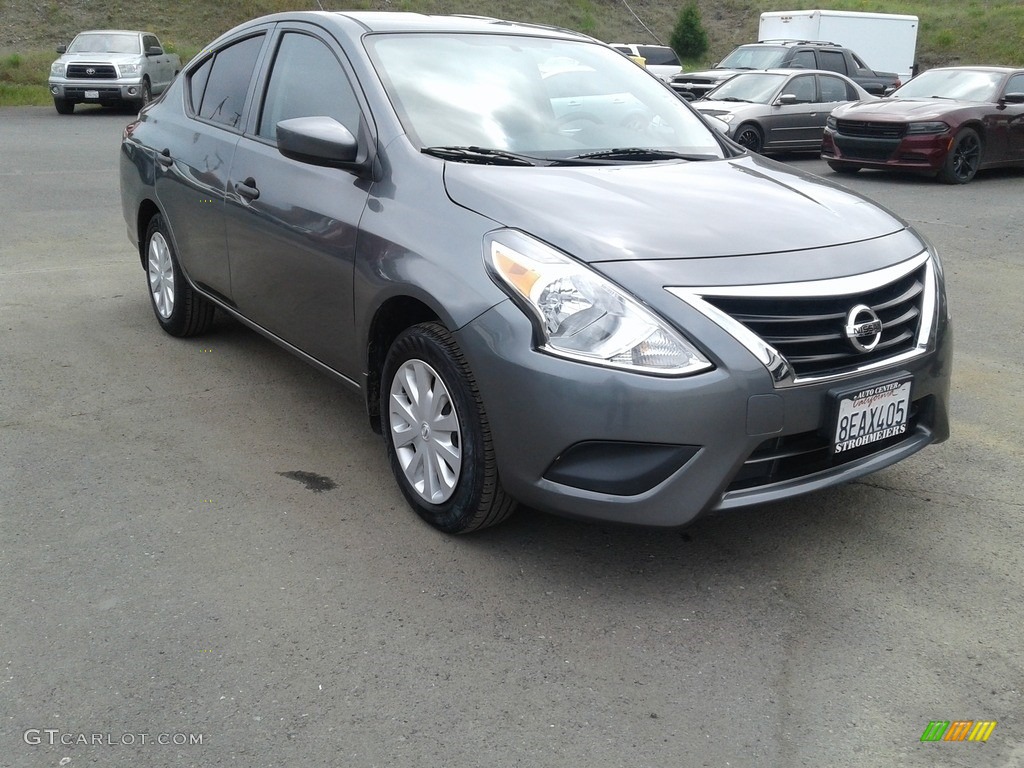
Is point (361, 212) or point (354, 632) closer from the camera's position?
point (354, 632)

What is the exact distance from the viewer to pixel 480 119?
13.2 ft

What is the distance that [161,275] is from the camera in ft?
19.2

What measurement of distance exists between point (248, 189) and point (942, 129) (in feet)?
35.3

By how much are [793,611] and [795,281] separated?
3.27 ft

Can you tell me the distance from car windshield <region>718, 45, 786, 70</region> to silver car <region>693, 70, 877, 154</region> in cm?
254

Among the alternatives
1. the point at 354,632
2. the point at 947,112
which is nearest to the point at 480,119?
the point at 354,632

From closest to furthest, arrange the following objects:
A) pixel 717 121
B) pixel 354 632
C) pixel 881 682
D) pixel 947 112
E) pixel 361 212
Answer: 1. pixel 881 682
2. pixel 354 632
3. pixel 361 212
4. pixel 717 121
5. pixel 947 112

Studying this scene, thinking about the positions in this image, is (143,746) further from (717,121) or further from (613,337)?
(717,121)

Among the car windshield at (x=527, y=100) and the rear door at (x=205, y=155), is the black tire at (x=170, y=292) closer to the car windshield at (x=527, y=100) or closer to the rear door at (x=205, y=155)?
the rear door at (x=205, y=155)

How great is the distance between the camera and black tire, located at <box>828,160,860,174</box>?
13.8 m

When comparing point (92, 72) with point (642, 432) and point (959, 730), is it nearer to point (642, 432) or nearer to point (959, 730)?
point (642, 432)

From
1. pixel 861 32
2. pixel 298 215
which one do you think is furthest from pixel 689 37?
pixel 298 215

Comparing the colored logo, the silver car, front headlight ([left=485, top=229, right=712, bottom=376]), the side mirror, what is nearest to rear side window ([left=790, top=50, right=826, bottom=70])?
the silver car

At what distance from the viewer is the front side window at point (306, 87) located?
4.14 metres
